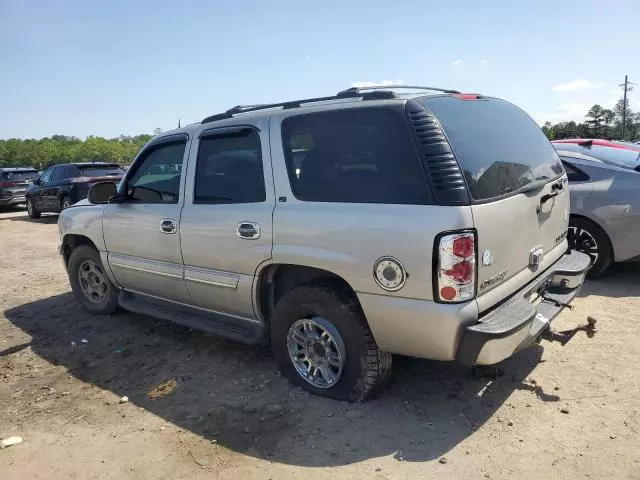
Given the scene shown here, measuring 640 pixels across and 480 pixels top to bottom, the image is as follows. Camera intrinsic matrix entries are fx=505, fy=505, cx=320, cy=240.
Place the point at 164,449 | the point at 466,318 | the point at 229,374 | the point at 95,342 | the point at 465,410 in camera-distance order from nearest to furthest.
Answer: the point at 466,318 → the point at 164,449 → the point at 465,410 → the point at 229,374 → the point at 95,342

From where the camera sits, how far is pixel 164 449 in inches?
120

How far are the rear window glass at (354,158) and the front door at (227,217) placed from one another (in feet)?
0.92

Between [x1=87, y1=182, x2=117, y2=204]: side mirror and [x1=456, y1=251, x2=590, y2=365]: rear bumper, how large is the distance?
365 centimetres

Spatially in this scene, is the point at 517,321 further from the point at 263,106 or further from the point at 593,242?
the point at 593,242

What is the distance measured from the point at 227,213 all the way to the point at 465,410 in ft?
6.95

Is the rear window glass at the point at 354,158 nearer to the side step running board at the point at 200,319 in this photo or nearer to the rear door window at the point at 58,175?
the side step running board at the point at 200,319

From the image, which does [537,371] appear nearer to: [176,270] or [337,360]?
[337,360]

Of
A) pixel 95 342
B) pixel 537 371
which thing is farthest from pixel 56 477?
pixel 537 371

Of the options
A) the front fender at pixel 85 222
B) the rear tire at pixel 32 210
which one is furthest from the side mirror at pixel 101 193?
the rear tire at pixel 32 210

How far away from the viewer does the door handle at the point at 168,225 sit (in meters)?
4.09

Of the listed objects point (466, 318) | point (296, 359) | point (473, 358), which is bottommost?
point (296, 359)

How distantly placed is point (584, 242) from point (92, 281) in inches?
214

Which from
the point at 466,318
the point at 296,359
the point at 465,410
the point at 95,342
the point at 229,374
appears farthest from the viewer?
the point at 95,342

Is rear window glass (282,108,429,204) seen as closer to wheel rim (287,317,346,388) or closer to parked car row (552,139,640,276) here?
wheel rim (287,317,346,388)
